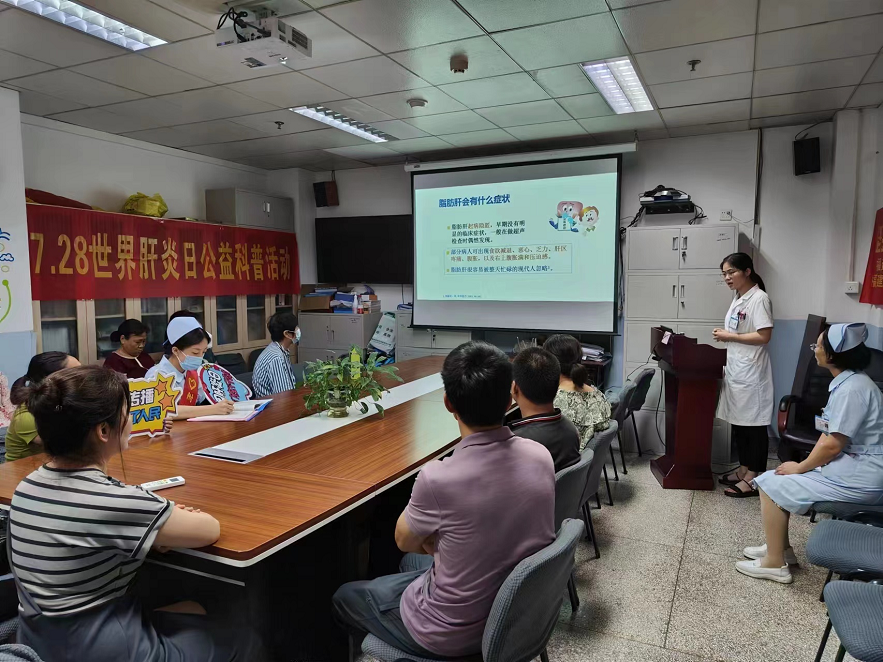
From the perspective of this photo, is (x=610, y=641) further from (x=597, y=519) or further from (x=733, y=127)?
(x=733, y=127)

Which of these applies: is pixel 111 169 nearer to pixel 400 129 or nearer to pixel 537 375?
pixel 400 129

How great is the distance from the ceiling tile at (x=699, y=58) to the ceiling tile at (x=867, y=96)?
1.02m

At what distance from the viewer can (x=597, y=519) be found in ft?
11.5

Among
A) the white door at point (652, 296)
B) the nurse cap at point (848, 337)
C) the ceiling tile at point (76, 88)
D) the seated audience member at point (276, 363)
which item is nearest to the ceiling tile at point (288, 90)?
the ceiling tile at point (76, 88)

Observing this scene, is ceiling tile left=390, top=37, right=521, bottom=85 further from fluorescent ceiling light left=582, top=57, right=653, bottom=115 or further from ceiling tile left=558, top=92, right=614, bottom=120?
ceiling tile left=558, top=92, right=614, bottom=120

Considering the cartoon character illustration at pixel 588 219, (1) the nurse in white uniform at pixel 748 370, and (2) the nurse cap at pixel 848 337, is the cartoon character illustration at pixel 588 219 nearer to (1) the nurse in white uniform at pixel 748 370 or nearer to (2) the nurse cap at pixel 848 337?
(1) the nurse in white uniform at pixel 748 370

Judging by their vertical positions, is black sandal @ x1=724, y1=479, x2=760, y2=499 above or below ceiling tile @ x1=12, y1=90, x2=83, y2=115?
below

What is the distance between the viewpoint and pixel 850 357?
98.7 inches

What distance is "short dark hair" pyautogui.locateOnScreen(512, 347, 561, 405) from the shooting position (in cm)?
213

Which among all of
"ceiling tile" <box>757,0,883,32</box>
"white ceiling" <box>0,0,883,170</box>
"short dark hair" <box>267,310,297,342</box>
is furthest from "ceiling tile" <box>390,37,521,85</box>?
"short dark hair" <box>267,310,297,342</box>

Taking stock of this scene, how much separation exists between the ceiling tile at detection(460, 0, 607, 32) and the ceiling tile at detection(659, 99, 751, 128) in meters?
1.89

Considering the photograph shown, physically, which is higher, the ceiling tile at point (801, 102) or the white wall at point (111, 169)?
the ceiling tile at point (801, 102)

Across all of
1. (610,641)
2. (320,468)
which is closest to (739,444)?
(610,641)

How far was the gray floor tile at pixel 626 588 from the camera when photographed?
2407mm
